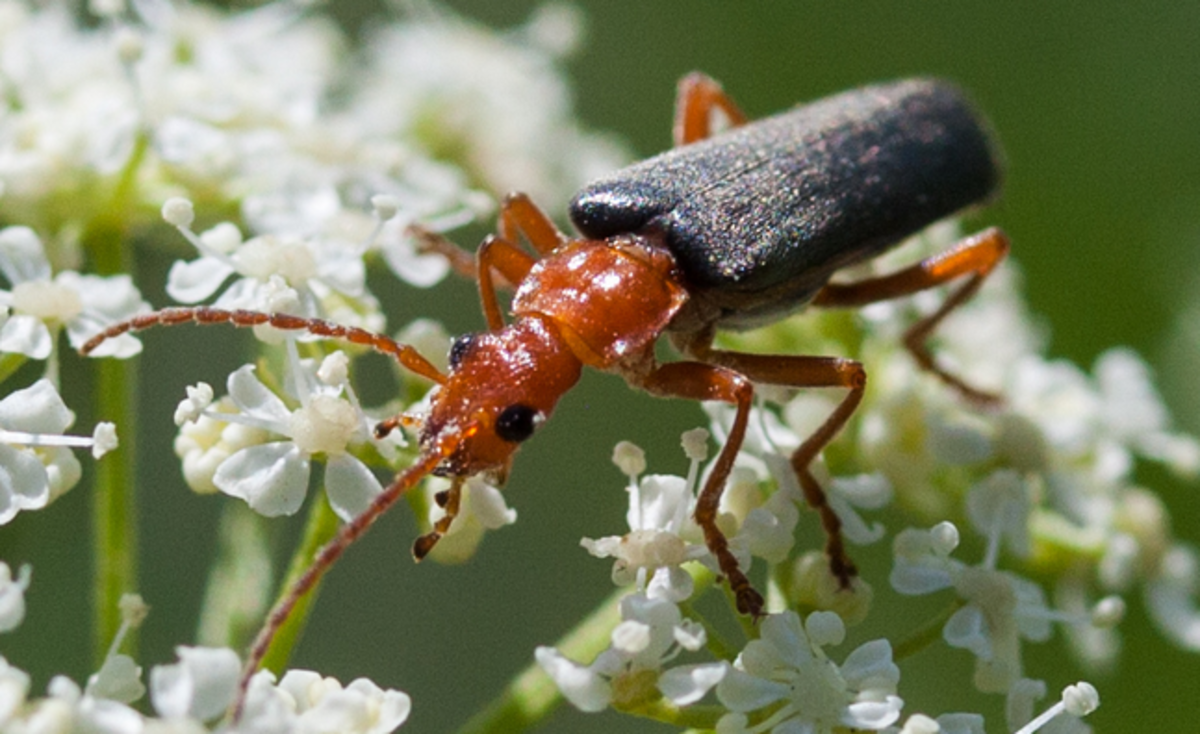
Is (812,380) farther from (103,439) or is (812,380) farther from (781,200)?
(103,439)

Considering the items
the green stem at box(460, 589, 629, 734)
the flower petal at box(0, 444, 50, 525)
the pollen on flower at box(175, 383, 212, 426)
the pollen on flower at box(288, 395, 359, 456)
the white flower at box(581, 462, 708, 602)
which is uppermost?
the pollen on flower at box(175, 383, 212, 426)

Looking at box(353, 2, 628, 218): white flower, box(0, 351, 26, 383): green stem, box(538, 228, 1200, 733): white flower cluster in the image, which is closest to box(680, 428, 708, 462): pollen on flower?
box(538, 228, 1200, 733): white flower cluster

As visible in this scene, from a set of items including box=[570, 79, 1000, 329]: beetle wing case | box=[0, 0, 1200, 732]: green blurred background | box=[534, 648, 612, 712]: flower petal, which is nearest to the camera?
box=[534, 648, 612, 712]: flower petal

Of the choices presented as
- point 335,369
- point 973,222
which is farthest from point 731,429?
point 973,222

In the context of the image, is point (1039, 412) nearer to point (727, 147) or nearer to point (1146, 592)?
point (1146, 592)

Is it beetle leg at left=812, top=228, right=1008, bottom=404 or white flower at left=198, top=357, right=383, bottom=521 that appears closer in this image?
white flower at left=198, top=357, right=383, bottom=521

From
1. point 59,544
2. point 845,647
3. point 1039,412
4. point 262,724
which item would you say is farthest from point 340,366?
point 1039,412

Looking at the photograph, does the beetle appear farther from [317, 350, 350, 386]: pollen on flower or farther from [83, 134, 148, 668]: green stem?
[83, 134, 148, 668]: green stem
